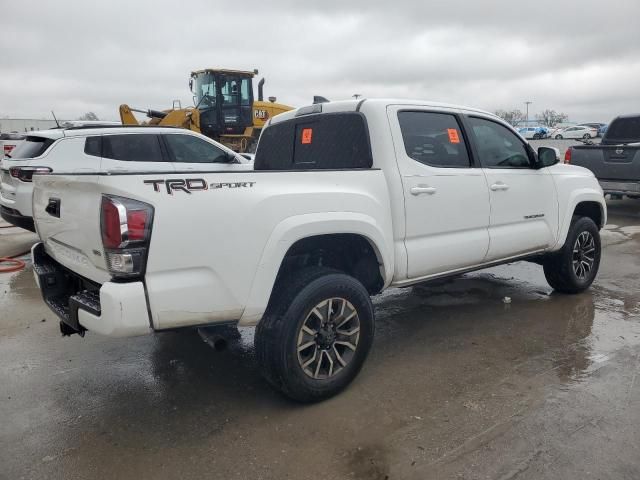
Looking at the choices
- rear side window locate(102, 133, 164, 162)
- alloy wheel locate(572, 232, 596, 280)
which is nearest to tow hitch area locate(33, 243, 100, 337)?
rear side window locate(102, 133, 164, 162)

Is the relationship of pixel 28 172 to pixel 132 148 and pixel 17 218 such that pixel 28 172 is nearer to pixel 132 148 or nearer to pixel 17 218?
pixel 17 218

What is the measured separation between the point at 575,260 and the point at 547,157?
4.16 ft

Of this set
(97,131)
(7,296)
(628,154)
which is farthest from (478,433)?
(628,154)

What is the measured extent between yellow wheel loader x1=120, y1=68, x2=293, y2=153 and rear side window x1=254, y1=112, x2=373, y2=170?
988 centimetres

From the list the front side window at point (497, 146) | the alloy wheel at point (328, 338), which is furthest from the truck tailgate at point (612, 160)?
the alloy wheel at point (328, 338)

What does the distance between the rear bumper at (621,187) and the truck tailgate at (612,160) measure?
0.21 ft

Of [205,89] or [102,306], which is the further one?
[205,89]

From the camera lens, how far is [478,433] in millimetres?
2912

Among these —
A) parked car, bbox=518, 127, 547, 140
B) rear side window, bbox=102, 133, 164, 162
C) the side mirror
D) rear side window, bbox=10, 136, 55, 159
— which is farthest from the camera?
parked car, bbox=518, 127, 547, 140

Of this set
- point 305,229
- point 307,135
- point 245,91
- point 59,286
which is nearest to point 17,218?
point 59,286

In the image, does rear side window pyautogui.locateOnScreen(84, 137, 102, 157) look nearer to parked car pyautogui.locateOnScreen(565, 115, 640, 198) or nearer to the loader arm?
the loader arm

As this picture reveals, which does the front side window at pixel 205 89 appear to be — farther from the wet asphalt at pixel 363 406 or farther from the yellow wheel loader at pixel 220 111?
the wet asphalt at pixel 363 406

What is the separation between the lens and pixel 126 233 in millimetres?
2510

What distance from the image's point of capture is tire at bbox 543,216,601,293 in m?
5.27
